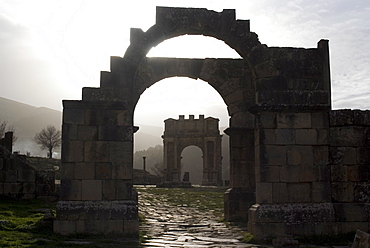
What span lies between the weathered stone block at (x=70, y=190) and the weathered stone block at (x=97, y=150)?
57 centimetres

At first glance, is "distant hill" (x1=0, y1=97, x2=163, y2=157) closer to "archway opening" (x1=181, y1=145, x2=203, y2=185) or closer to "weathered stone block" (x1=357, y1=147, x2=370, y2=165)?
"archway opening" (x1=181, y1=145, x2=203, y2=185)

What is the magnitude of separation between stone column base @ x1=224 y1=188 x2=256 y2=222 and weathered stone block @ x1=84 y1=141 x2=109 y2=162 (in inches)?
172

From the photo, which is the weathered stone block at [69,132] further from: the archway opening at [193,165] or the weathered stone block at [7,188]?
the archway opening at [193,165]

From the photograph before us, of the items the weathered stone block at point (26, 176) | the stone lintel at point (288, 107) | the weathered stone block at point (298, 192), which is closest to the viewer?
the weathered stone block at point (298, 192)

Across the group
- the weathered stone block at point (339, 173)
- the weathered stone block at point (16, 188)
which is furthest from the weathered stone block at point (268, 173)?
the weathered stone block at point (16, 188)

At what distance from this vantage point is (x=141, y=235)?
8555 millimetres

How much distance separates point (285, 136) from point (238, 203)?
3.69 metres

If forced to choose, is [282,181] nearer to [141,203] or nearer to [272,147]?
[272,147]

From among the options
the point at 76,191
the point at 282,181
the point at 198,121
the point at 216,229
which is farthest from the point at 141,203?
the point at 198,121

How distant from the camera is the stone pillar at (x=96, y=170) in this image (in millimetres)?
8227

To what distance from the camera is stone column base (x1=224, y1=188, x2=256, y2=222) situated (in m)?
11.5

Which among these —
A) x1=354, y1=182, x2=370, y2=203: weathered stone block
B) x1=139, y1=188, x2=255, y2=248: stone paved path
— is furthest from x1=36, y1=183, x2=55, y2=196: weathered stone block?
x1=354, y1=182, x2=370, y2=203: weathered stone block

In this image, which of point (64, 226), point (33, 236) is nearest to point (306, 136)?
point (64, 226)

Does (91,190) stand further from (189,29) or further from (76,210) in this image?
(189,29)
